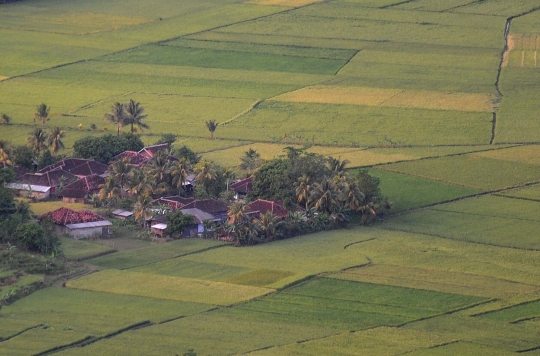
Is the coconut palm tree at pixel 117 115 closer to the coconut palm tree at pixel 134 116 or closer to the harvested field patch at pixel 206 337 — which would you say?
the coconut palm tree at pixel 134 116

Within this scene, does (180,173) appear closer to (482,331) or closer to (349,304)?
(349,304)

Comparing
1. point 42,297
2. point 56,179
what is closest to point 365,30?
Result: point 56,179

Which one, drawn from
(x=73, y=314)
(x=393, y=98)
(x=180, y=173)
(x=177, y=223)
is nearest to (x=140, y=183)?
Answer: (x=180, y=173)

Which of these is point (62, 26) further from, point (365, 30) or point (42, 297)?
point (42, 297)

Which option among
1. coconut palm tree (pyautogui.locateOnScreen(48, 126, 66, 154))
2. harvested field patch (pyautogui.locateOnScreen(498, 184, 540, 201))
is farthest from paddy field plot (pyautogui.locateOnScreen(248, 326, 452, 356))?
coconut palm tree (pyautogui.locateOnScreen(48, 126, 66, 154))

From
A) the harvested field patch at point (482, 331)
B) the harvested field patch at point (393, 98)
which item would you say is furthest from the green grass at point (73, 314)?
the harvested field patch at point (393, 98)
